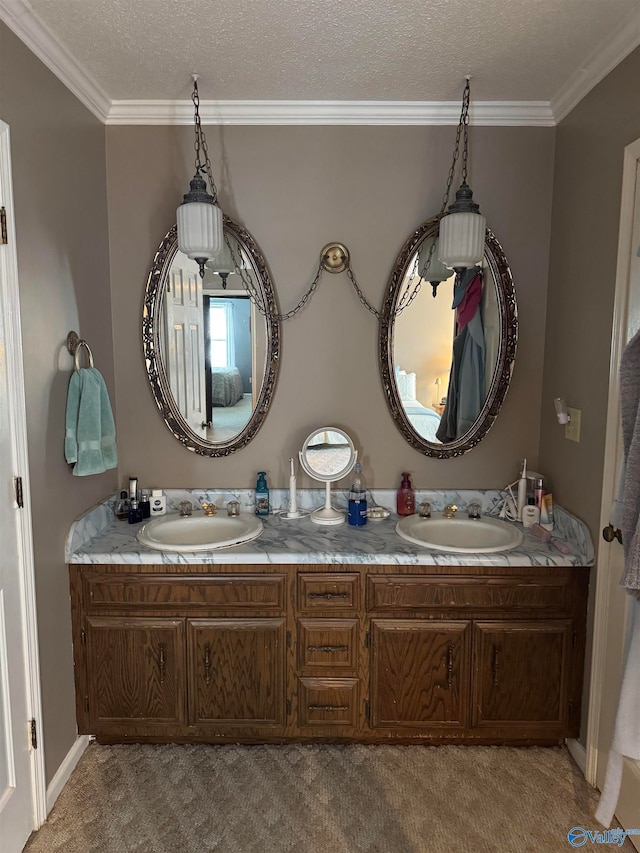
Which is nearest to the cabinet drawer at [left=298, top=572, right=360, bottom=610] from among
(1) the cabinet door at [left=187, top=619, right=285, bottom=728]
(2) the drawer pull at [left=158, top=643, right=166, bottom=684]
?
(1) the cabinet door at [left=187, top=619, right=285, bottom=728]

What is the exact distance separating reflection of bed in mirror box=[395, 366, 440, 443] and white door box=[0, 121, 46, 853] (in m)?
1.51

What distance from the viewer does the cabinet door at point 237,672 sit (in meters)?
2.18

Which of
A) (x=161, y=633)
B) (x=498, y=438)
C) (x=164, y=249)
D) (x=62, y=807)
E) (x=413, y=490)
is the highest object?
(x=164, y=249)

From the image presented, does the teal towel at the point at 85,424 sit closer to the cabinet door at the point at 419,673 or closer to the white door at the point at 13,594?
the white door at the point at 13,594

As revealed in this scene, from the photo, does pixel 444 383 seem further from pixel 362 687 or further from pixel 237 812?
pixel 237 812

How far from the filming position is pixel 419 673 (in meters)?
2.19

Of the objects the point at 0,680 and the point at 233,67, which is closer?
the point at 0,680

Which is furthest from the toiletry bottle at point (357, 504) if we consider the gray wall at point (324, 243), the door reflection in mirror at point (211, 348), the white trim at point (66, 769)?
the white trim at point (66, 769)

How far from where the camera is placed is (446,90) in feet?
7.52

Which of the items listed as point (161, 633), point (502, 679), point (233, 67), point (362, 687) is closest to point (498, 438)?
point (502, 679)

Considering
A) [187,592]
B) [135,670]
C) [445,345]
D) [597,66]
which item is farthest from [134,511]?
[597,66]

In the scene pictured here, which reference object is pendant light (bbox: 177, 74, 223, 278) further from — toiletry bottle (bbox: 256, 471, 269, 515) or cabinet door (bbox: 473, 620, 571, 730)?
cabinet door (bbox: 473, 620, 571, 730)

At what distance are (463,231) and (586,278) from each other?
1.63ft

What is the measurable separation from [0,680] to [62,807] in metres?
0.60
